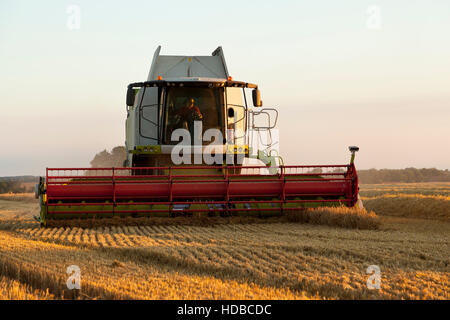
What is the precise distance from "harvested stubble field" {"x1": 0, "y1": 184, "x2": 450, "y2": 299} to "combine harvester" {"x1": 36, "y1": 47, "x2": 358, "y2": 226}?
17.3 inches

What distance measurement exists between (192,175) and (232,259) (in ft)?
13.6

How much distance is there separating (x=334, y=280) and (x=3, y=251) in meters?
3.81

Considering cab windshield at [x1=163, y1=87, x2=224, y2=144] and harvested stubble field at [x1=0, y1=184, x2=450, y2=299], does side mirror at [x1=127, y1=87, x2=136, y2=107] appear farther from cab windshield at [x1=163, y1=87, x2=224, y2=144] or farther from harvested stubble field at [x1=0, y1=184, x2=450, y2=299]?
harvested stubble field at [x1=0, y1=184, x2=450, y2=299]

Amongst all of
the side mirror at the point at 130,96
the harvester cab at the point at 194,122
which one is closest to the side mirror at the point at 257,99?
the harvester cab at the point at 194,122

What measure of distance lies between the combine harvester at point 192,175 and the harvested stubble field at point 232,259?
0.44 m

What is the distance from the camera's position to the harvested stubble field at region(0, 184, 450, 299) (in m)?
4.16

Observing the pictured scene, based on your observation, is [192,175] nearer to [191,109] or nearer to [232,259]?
[191,109]

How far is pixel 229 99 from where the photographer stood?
1084cm

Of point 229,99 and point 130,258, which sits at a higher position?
point 229,99

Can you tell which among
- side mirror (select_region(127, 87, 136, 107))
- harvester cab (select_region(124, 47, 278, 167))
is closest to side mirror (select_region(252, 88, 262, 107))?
harvester cab (select_region(124, 47, 278, 167))
